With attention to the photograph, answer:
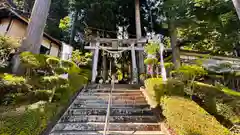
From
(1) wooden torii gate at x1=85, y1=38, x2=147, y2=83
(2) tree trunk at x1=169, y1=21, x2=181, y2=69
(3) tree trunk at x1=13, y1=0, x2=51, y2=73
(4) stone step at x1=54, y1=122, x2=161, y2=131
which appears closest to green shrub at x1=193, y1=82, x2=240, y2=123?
(4) stone step at x1=54, y1=122, x2=161, y2=131

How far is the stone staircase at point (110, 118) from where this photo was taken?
167 inches

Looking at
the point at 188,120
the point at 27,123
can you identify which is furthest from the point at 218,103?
the point at 27,123

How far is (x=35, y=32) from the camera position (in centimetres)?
780

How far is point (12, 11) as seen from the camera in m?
9.17

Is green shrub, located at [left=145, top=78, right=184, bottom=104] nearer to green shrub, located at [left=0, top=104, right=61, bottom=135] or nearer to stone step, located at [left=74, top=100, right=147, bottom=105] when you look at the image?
stone step, located at [left=74, top=100, right=147, bottom=105]

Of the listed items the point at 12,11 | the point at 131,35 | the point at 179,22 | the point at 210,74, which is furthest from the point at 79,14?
the point at 210,74

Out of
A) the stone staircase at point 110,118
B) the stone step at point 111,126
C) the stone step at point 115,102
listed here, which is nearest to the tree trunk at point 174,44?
the stone staircase at point 110,118

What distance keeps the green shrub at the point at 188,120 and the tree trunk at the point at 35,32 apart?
607 centimetres

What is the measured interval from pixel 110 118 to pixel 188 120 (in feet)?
7.38

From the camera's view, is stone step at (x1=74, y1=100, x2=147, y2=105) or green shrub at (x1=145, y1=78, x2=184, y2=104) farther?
stone step at (x1=74, y1=100, x2=147, y2=105)

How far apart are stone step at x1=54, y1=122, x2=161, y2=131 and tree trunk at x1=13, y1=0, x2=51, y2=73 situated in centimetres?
390

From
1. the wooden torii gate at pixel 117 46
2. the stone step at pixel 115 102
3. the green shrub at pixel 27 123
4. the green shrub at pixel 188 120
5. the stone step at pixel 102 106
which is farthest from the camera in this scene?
the wooden torii gate at pixel 117 46

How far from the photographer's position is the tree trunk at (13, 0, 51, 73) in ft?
24.1

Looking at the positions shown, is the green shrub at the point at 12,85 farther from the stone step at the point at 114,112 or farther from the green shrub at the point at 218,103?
the green shrub at the point at 218,103
